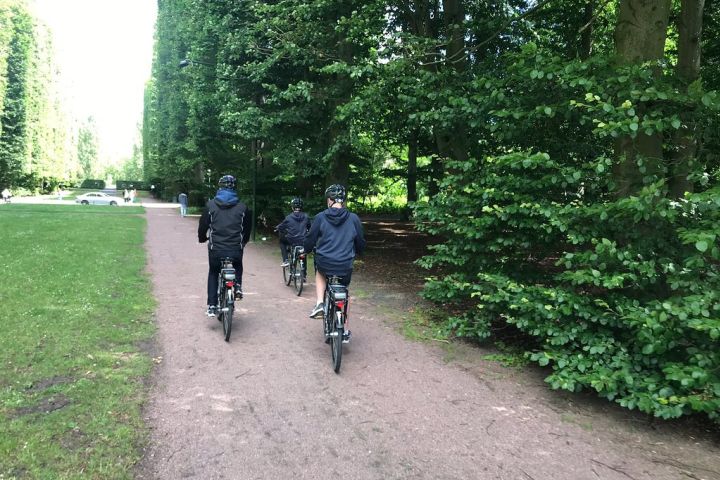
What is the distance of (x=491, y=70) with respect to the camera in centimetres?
816

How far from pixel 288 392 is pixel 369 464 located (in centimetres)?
140

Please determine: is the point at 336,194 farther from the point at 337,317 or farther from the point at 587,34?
the point at 587,34

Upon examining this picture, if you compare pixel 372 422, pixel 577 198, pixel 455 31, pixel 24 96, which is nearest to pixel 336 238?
pixel 372 422

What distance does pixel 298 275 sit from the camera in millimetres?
9336

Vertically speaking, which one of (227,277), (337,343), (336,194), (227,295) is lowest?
(337,343)

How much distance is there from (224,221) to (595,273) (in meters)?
4.34

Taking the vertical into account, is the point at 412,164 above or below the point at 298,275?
above

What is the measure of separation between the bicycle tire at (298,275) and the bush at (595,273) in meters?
3.37

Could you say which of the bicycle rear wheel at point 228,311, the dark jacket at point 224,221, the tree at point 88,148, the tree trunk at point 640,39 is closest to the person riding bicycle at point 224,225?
the dark jacket at point 224,221

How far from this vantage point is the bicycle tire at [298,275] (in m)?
9.14

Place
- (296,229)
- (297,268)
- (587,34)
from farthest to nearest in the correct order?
(587,34) → (296,229) → (297,268)

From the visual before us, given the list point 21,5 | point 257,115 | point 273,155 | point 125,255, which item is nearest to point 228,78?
point 257,115

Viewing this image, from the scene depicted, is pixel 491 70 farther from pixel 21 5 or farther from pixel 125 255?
pixel 21 5

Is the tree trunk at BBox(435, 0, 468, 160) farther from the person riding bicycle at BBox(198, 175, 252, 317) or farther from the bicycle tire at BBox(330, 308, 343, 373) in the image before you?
the bicycle tire at BBox(330, 308, 343, 373)
